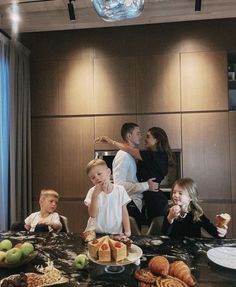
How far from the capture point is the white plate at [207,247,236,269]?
3.95 ft

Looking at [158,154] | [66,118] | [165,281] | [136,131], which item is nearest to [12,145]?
[66,118]

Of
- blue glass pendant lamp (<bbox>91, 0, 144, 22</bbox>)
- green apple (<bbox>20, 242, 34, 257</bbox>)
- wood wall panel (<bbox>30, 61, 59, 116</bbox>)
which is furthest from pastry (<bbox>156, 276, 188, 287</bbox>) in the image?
wood wall panel (<bbox>30, 61, 59, 116</bbox>)

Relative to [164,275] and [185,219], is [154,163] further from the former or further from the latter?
[164,275]

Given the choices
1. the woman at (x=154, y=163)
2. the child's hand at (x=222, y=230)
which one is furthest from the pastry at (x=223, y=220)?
the woman at (x=154, y=163)

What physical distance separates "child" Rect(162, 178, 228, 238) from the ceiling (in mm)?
2289

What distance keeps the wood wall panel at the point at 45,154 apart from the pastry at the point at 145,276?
2619mm

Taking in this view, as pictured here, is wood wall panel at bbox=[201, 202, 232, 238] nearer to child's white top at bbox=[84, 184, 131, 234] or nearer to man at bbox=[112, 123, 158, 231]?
man at bbox=[112, 123, 158, 231]

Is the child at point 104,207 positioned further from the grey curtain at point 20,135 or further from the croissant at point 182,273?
the grey curtain at point 20,135

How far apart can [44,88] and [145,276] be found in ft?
9.80

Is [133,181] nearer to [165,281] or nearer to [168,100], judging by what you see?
[168,100]

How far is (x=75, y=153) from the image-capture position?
141 inches

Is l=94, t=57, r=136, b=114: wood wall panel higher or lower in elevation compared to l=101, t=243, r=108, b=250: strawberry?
higher

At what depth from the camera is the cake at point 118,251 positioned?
1.15 meters

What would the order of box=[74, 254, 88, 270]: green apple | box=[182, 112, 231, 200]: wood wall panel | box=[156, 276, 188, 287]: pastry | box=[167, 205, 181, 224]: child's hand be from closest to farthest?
1. box=[156, 276, 188, 287]: pastry
2. box=[74, 254, 88, 270]: green apple
3. box=[167, 205, 181, 224]: child's hand
4. box=[182, 112, 231, 200]: wood wall panel
